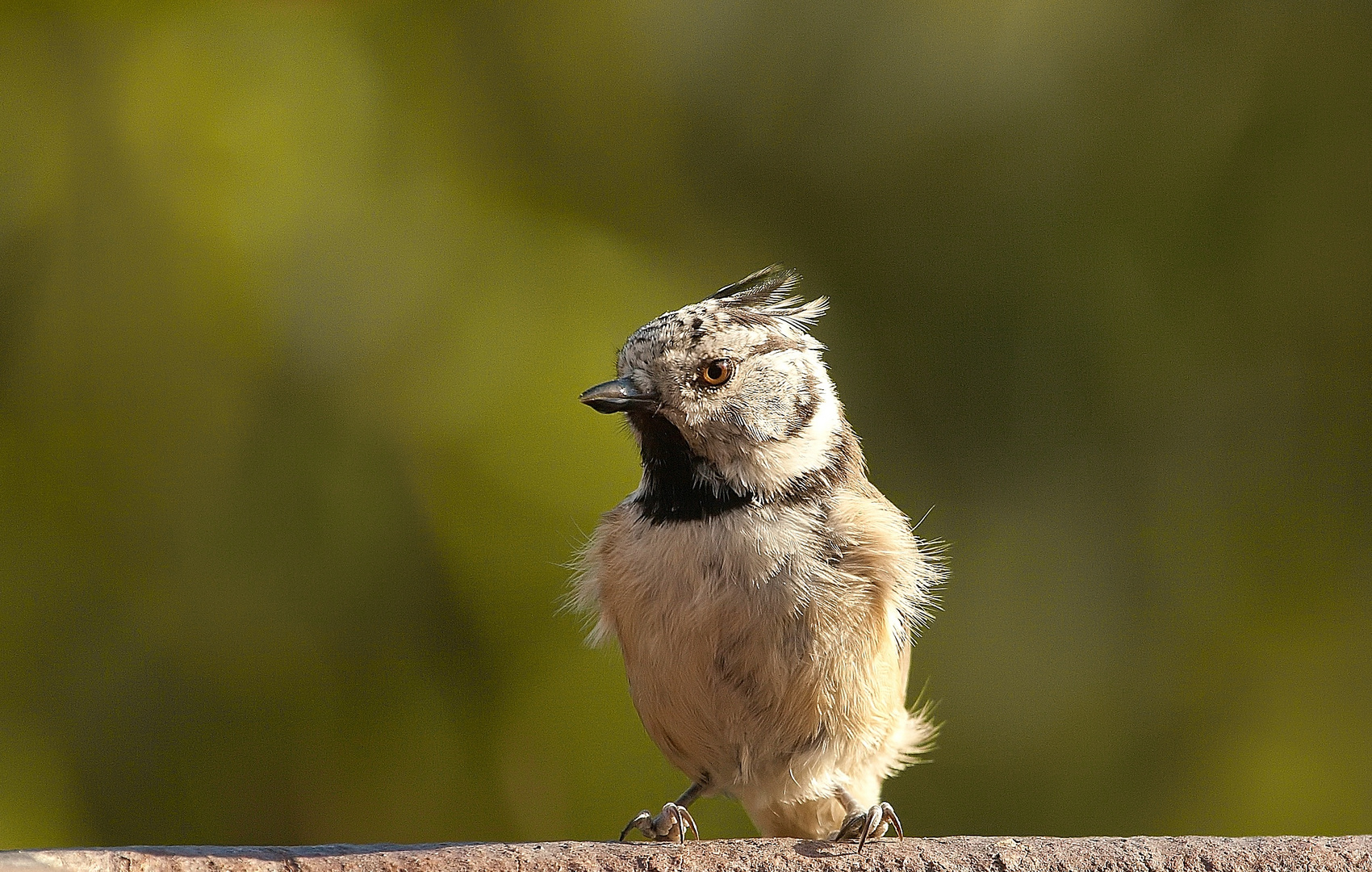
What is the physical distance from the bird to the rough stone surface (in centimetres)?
31

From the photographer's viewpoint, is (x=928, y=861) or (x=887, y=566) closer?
(x=928, y=861)

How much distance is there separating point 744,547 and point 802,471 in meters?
0.26

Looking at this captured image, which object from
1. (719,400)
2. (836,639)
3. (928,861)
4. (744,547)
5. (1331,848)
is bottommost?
(1331,848)

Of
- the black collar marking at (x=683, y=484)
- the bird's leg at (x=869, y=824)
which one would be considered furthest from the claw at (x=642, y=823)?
the black collar marking at (x=683, y=484)

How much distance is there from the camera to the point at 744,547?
95.6 inches

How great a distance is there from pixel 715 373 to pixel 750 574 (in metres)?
0.41

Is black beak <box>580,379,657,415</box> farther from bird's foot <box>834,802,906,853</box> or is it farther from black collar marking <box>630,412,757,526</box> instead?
bird's foot <box>834,802,906,853</box>

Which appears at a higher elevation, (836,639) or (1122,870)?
(836,639)

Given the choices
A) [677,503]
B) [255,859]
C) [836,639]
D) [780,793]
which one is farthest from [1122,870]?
[255,859]

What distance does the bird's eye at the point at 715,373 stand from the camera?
248 centimetres

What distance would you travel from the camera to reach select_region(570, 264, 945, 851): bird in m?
2.42

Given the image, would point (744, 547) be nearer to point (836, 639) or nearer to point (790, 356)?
point (836, 639)

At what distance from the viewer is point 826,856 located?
6.85 feet

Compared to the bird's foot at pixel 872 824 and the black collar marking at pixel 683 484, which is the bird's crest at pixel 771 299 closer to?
the black collar marking at pixel 683 484
